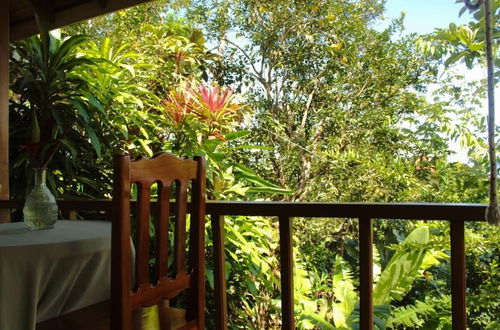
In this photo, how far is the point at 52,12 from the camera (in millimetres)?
2842

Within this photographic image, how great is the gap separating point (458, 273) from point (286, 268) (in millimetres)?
549

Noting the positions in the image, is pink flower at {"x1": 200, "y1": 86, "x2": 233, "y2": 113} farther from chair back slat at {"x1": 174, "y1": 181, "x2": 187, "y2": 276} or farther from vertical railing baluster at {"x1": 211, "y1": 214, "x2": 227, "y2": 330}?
chair back slat at {"x1": 174, "y1": 181, "x2": 187, "y2": 276}

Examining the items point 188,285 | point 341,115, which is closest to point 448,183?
point 341,115

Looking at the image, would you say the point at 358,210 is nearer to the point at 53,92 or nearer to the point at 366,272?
the point at 366,272

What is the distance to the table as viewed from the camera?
1.17m

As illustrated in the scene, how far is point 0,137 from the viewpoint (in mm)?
2545

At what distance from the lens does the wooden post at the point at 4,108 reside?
2538 millimetres

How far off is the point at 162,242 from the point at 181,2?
610 centimetres

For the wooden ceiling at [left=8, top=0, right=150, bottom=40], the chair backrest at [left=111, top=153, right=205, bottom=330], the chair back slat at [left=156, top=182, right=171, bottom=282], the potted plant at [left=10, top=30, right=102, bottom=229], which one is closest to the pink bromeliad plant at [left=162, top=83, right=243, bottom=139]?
the potted plant at [left=10, top=30, right=102, bottom=229]

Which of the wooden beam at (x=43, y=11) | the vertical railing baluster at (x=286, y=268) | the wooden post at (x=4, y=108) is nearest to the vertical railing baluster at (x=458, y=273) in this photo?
the vertical railing baluster at (x=286, y=268)

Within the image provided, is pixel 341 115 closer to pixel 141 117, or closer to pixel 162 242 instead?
pixel 141 117

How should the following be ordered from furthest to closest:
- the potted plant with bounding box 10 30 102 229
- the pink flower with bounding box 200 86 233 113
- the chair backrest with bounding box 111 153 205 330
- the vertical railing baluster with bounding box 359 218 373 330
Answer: the pink flower with bounding box 200 86 233 113
the potted plant with bounding box 10 30 102 229
the vertical railing baluster with bounding box 359 218 373 330
the chair backrest with bounding box 111 153 205 330

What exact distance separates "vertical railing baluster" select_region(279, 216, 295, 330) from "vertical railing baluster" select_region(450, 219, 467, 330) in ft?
1.70

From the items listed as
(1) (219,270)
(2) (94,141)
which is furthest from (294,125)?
(1) (219,270)
